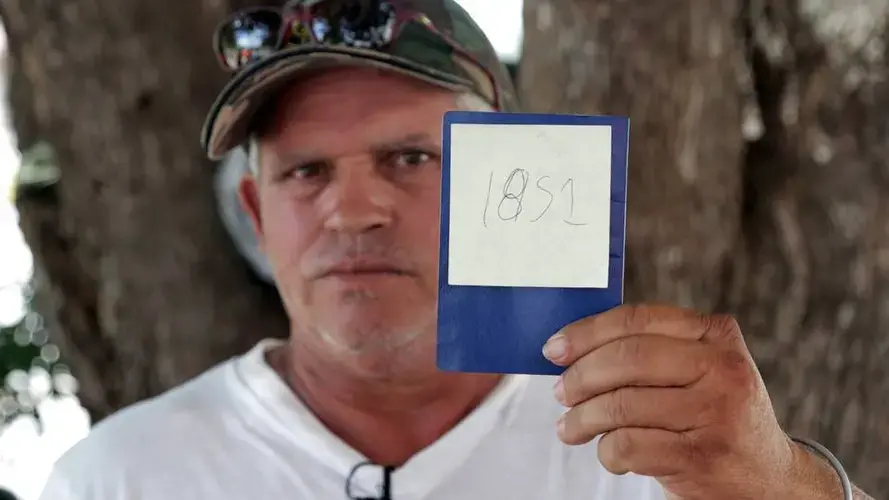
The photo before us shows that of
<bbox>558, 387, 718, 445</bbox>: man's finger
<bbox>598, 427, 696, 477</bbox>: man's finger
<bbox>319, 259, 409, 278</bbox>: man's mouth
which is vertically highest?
<bbox>319, 259, 409, 278</bbox>: man's mouth

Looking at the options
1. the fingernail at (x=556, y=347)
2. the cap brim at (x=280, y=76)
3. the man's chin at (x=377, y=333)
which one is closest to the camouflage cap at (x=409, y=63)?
the cap brim at (x=280, y=76)

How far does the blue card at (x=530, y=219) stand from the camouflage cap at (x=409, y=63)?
14.5 inches

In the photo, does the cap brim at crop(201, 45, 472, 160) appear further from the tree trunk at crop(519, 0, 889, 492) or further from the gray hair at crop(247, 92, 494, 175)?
the tree trunk at crop(519, 0, 889, 492)

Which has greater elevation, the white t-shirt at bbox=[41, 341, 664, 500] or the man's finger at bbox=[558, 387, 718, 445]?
the man's finger at bbox=[558, 387, 718, 445]

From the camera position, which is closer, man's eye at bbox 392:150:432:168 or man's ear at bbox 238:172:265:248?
man's eye at bbox 392:150:432:168

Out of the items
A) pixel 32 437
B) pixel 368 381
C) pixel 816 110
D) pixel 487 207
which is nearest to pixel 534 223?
pixel 487 207

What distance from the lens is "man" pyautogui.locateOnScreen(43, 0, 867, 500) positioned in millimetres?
1102

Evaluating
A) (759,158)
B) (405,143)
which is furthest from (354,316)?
(759,158)

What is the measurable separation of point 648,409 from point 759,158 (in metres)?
0.80

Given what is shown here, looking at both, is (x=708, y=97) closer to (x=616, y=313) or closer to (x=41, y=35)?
(x=616, y=313)

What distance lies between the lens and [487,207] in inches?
30.1

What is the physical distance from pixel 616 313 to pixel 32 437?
163cm

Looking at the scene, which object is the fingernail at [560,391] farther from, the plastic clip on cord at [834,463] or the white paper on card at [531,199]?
the plastic clip on cord at [834,463]

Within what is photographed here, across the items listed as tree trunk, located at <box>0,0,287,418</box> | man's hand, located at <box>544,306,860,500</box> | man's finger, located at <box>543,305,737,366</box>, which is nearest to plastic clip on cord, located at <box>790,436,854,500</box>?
man's hand, located at <box>544,306,860,500</box>
